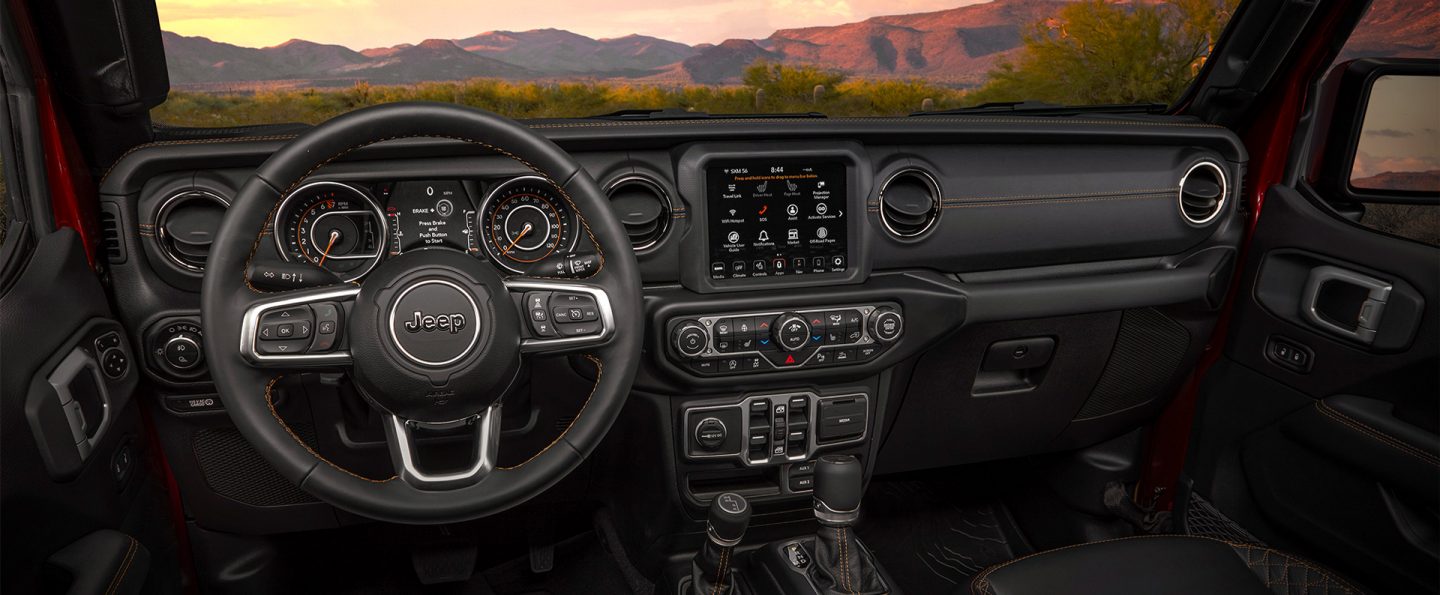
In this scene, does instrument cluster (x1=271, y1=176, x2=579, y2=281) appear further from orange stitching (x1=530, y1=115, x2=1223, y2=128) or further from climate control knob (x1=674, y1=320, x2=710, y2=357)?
climate control knob (x1=674, y1=320, x2=710, y2=357)

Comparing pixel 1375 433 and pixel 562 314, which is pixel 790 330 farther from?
pixel 1375 433

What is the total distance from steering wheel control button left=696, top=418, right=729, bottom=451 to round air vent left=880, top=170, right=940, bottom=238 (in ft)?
2.07

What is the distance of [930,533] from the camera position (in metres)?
2.85

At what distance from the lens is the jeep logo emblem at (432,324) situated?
1377 mm

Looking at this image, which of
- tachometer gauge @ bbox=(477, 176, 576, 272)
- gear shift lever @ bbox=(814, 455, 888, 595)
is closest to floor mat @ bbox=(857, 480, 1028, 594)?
gear shift lever @ bbox=(814, 455, 888, 595)

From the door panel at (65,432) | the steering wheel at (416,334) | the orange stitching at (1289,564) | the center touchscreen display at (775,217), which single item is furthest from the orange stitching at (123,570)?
the orange stitching at (1289,564)

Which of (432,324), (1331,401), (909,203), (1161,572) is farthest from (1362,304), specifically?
(432,324)

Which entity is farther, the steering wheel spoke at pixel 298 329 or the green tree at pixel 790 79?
the green tree at pixel 790 79

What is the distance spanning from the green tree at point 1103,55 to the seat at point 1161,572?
1297 millimetres

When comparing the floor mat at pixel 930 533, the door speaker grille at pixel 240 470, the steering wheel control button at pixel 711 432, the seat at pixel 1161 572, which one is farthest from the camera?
the floor mat at pixel 930 533

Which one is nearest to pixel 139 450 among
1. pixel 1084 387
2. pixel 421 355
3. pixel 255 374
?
pixel 255 374

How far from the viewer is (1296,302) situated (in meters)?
2.23

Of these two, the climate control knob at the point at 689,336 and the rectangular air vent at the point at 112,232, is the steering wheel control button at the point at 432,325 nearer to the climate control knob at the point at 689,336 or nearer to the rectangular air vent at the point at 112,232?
the climate control knob at the point at 689,336

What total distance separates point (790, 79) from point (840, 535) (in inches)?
47.7
